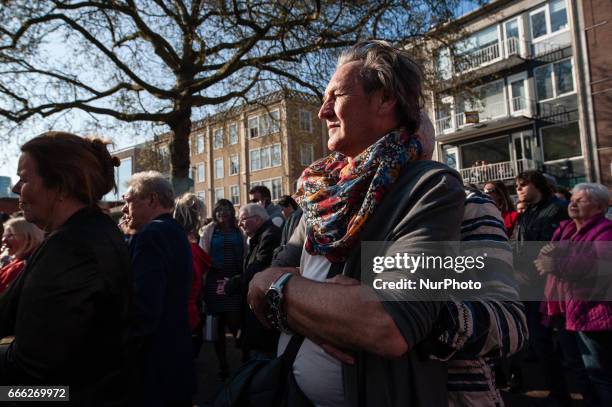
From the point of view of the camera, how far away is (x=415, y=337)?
93 cm

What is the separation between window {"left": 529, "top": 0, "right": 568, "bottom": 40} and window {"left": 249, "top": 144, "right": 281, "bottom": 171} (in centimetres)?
2146

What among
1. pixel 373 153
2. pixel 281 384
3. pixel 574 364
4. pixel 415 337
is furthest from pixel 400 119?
pixel 574 364

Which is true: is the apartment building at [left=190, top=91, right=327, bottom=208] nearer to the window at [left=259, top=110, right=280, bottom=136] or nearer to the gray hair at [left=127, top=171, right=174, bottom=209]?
the window at [left=259, top=110, right=280, bottom=136]

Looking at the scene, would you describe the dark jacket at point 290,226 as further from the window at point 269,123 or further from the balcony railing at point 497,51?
the balcony railing at point 497,51

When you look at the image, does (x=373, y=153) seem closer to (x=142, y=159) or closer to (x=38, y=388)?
(x=38, y=388)

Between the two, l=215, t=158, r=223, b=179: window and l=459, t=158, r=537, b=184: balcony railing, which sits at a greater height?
l=215, t=158, r=223, b=179: window

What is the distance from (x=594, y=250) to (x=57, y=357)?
372 cm

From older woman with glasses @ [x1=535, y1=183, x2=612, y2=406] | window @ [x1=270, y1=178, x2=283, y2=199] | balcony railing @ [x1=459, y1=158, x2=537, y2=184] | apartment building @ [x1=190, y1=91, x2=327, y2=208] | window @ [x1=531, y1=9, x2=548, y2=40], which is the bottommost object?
older woman with glasses @ [x1=535, y1=183, x2=612, y2=406]

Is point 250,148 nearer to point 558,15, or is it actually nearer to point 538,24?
point 538,24

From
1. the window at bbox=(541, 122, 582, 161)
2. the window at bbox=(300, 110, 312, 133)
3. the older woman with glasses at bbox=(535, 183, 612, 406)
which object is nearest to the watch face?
the older woman with glasses at bbox=(535, 183, 612, 406)

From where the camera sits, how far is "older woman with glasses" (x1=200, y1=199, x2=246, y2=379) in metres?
5.32

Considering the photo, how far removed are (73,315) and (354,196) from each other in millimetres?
1119

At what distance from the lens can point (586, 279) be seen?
334cm

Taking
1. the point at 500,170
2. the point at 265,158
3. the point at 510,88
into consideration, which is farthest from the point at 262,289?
the point at 265,158
